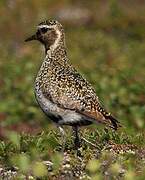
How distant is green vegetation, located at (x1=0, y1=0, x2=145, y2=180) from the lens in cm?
940

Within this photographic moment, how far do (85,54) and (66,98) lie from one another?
14.7 m

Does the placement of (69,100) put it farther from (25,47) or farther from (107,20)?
(107,20)

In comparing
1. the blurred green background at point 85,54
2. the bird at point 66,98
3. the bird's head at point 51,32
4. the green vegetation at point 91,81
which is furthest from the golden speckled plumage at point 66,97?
the blurred green background at point 85,54

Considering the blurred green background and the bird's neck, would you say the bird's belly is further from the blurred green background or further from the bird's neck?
the blurred green background

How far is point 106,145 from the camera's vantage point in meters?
10.6

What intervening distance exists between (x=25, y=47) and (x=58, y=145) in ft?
51.1

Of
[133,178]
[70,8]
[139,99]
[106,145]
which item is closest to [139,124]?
[139,99]

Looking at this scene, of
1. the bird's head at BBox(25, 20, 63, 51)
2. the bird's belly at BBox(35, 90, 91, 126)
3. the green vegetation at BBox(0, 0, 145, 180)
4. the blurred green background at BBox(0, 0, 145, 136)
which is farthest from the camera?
the blurred green background at BBox(0, 0, 145, 136)

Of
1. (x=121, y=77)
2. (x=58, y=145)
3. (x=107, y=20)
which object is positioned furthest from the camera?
(x=107, y=20)

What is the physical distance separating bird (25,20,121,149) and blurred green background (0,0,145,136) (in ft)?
15.0

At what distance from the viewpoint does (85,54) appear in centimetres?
2461

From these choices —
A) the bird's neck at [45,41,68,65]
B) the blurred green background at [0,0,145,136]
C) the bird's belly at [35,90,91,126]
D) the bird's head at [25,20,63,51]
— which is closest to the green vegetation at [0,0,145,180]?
the blurred green background at [0,0,145,136]

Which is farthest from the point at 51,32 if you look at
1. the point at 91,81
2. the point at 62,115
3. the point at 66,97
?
the point at 91,81

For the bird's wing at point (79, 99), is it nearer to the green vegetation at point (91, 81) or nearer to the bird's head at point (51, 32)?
the green vegetation at point (91, 81)
